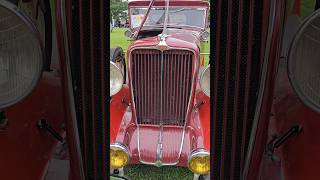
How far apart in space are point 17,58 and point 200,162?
7.01 ft

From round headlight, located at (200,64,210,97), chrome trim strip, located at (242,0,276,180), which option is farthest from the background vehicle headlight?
chrome trim strip, located at (242,0,276,180)

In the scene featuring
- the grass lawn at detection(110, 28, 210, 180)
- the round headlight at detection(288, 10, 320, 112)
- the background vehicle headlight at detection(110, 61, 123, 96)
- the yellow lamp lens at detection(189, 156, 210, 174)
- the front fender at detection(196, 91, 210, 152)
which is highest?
the round headlight at detection(288, 10, 320, 112)

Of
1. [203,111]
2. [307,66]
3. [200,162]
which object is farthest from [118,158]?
[307,66]

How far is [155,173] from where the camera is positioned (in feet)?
13.3

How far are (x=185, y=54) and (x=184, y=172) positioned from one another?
1.12 meters

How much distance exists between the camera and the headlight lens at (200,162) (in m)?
3.23

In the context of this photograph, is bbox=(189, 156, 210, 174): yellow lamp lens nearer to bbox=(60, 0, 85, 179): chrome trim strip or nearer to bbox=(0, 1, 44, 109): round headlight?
bbox=(60, 0, 85, 179): chrome trim strip

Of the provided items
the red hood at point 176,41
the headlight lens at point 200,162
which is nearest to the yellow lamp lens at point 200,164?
the headlight lens at point 200,162

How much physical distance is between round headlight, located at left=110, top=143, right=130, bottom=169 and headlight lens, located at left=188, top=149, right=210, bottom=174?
50 centimetres

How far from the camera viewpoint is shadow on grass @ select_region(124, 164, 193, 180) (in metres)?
3.98

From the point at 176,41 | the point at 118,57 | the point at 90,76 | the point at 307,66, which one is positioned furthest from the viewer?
the point at 118,57

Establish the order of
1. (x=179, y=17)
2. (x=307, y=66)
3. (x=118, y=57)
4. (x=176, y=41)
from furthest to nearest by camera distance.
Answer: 1. (x=179, y=17)
2. (x=118, y=57)
3. (x=176, y=41)
4. (x=307, y=66)

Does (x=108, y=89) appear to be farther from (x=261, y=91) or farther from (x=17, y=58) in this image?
(x=261, y=91)

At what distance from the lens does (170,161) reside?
3717 millimetres
